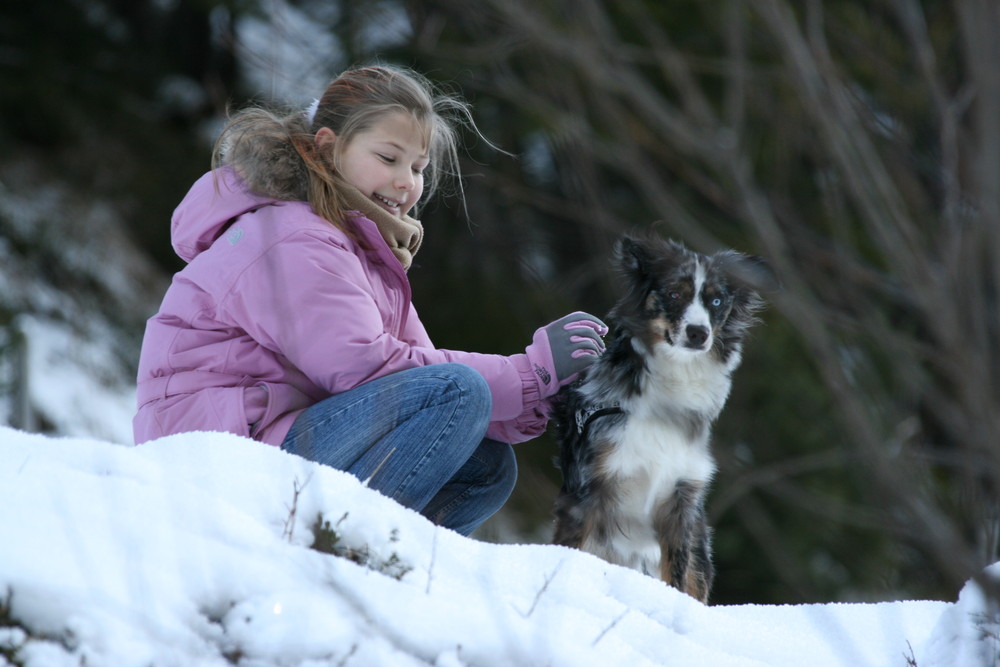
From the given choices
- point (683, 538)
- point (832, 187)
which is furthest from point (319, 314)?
point (832, 187)

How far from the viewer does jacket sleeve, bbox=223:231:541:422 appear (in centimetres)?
281

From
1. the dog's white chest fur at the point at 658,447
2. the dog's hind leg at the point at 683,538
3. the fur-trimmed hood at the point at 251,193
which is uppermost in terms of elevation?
the fur-trimmed hood at the point at 251,193

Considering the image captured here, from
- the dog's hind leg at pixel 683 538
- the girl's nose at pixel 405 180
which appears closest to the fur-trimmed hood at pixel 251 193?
the girl's nose at pixel 405 180

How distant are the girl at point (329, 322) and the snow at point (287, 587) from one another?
15.7 inches

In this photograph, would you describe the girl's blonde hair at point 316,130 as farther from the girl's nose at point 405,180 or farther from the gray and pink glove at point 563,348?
the gray and pink glove at point 563,348

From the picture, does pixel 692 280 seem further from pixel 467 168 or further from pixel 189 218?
pixel 467 168

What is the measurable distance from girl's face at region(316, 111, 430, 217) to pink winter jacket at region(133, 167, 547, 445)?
16 cm

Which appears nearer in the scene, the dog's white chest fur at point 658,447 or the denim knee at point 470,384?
the denim knee at point 470,384

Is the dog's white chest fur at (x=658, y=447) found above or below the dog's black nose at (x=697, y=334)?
below

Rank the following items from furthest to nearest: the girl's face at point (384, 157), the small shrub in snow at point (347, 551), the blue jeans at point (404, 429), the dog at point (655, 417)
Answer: the dog at point (655, 417)
the girl's face at point (384, 157)
the blue jeans at point (404, 429)
the small shrub in snow at point (347, 551)

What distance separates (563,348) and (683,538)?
93 cm

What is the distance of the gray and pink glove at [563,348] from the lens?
123 inches

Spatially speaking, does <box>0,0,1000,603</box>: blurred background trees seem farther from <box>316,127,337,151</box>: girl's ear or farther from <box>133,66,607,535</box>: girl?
<box>133,66,607,535</box>: girl

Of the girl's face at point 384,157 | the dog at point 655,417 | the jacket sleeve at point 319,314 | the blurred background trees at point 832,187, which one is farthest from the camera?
the dog at point 655,417
